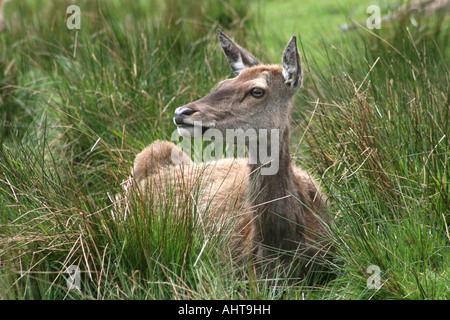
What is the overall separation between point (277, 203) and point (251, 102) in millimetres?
773

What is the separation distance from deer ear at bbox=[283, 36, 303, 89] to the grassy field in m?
0.37

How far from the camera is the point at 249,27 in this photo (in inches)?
368

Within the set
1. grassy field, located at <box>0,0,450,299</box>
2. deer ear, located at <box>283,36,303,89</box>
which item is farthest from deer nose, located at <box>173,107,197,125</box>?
deer ear, located at <box>283,36,303,89</box>

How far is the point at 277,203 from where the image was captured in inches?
185

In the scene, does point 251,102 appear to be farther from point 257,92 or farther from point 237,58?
point 237,58

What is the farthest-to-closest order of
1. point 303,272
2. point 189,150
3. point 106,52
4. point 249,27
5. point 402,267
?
point 249,27
point 106,52
point 189,150
point 303,272
point 402,267

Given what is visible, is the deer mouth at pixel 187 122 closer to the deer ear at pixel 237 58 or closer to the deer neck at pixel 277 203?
the deer neck at pixel 277 203

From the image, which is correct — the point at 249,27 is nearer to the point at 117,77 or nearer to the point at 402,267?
the point at 117,77

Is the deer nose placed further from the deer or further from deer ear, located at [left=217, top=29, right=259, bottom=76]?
deer ear, located at [left=217, top=29, right=259, bottom=76]

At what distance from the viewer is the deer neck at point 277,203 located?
15.3 feet

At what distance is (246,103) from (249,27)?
16.1 ft
